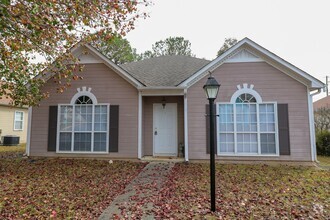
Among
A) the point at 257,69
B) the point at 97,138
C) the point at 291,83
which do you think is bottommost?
the point at 97,138

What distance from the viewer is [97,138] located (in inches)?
350

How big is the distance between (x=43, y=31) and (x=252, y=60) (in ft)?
23.9

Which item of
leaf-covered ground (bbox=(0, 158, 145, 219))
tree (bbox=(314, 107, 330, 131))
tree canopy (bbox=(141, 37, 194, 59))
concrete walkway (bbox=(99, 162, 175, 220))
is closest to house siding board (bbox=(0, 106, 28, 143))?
leaf-covered ground (bbox=(0, 158, 145, 219))

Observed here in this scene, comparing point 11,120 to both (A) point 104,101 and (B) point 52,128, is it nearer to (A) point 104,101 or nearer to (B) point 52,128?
(B) point 52,128

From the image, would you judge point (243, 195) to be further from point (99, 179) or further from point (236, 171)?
point (99, 179)

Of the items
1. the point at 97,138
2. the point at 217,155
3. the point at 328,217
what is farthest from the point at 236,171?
the point at 97,138

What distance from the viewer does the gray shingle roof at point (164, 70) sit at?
970 centimetres

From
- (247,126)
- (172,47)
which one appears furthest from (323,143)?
(172,47)

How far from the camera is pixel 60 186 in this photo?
5.59 metres

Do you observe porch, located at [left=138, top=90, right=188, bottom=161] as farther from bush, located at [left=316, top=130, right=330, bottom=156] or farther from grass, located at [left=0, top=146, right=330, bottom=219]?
bush, located at [left=316, top=130, right=330, bottom=156]

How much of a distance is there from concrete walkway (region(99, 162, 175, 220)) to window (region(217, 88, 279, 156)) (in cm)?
279

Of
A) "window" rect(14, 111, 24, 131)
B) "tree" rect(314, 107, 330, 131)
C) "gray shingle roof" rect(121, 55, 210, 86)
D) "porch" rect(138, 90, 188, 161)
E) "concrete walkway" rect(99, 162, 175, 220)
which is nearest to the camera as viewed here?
"concrete walkway" rect(99, 162, 175, 220)

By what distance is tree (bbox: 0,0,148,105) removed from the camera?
4844mm

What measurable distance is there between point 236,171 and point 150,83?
5060 millimetres
